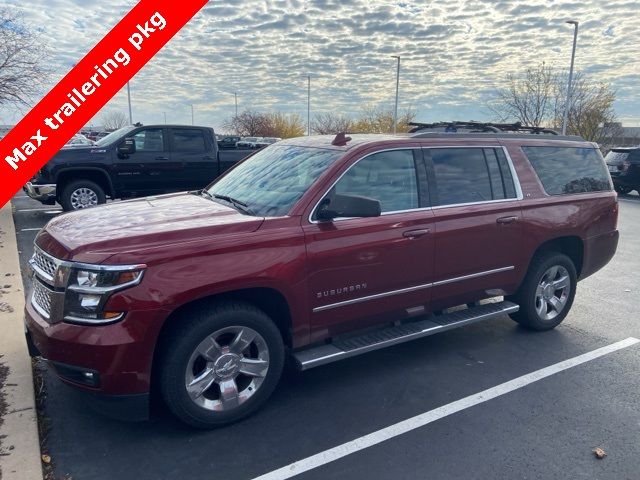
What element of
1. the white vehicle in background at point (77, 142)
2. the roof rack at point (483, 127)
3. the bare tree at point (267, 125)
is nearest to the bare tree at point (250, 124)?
the bare tree at point (267, 125)

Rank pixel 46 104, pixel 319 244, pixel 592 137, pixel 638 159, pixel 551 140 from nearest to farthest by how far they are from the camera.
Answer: pixel 319 244
pixel 551 140
pixel 46 104
pixel 638 159
pixel 592 137

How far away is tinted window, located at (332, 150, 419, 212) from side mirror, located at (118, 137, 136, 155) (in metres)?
7.85

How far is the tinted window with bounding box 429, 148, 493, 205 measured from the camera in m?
4.29

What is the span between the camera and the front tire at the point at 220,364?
3133mm

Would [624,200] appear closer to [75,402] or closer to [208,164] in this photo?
[208,164]

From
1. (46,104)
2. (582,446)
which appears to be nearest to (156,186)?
(46,104)

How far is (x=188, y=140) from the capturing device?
11414mm

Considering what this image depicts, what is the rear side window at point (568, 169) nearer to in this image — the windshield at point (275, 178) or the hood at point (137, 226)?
the windshield at point (275, 178)

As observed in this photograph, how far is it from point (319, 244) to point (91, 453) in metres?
1.92

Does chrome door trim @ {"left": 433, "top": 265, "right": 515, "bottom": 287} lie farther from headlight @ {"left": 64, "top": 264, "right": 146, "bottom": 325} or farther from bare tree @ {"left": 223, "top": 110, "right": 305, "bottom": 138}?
bare tree @ {"left": 223, "top": 110, "right": 305, "bottom": 138}

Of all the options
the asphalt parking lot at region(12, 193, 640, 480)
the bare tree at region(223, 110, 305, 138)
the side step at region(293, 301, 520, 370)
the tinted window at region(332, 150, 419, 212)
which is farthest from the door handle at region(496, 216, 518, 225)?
the bare tree at region(223, 110, 305, 138)

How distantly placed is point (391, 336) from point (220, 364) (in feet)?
4.52

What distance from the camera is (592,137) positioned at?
33.5 meters

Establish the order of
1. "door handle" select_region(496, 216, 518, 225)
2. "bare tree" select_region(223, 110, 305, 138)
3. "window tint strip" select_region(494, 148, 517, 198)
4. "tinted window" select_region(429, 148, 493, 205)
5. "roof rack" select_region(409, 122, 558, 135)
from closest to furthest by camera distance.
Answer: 1. "tinted window" select_region(429, 148, 493, 205)
2. "door handle" select_region(496, 216, 518, 225)
3. "window tint strip" select_region(494, 148, 517, 198)
4. "roof rack" select_region(409, 122, 558, 135)
5. "bare tree" select_region(223, 110, 305, 138)
